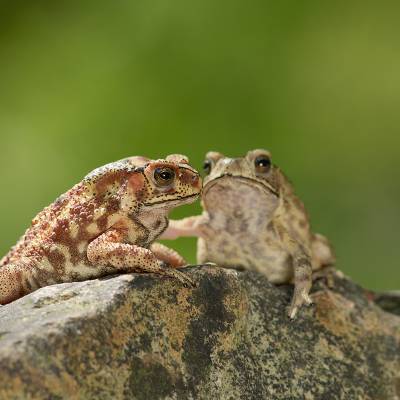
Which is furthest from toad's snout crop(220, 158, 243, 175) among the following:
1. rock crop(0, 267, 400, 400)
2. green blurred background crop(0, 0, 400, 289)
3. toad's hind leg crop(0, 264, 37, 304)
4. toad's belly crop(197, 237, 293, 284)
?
green blurred background crop(0, 0, 400, 289)

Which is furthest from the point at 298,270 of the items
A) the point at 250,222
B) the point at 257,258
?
the point at 250,222

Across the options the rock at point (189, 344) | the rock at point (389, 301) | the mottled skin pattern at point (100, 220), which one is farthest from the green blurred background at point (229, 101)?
the mottled skin pattern at point (100, 220)

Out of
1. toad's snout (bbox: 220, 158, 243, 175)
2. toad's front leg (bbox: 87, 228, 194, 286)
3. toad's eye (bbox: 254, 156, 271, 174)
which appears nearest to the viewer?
toad's front leg (bbox: 87, 228, 194, 286)

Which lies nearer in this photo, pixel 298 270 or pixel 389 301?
pixel 298 270

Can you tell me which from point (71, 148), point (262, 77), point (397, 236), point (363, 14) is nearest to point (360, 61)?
point (363, 14)

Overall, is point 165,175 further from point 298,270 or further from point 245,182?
point 298,270

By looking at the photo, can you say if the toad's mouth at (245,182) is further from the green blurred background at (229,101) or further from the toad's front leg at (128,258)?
the green blurred background at (229,101)

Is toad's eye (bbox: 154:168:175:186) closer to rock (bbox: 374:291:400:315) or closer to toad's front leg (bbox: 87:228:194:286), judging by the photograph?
toad's front leg (bbox: 87:228:194:286)
